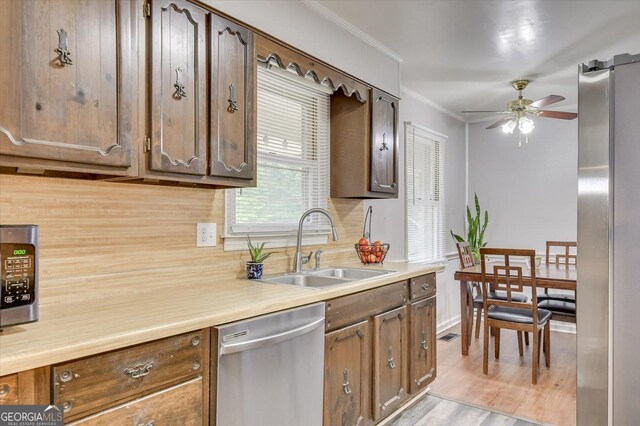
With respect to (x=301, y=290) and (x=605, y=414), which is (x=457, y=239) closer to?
(x=301, y=290)

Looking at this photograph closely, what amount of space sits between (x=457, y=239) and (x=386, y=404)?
2.96m

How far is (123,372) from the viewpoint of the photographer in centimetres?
125

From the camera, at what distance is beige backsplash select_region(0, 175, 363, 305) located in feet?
5.32

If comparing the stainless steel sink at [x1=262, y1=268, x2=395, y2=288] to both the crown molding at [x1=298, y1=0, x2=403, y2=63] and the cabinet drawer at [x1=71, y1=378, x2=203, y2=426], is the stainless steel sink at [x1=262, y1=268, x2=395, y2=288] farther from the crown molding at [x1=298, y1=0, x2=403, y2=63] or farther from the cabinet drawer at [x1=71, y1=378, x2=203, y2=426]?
the crown molding at [x1=298, y1=0, x2=403, y2=63]

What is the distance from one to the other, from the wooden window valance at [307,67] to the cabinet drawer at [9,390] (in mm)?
1793

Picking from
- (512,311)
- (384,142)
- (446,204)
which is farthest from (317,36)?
(446,204)

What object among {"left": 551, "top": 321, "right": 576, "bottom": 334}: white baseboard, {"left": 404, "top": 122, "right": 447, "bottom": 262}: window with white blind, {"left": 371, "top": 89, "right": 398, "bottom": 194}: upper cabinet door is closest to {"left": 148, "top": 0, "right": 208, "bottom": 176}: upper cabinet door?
{"left": 371, "top": 89, "right": 398, "bottom": 194}: upper cabinet door

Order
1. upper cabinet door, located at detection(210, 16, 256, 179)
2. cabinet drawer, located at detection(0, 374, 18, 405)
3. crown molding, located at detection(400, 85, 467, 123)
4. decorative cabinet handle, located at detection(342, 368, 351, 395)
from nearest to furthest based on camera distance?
cabinet drawer, located at detection(0, 374, 18, 405), upper cabinet door, located at detection(210, 16, 256, 179), decorative cabinet handle, located at detection(342, 368, 351, 395), crown molding, located at detection(400, 85, 467, 123)

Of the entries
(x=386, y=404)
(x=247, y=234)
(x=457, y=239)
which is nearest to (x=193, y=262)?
(x=247, y=234)

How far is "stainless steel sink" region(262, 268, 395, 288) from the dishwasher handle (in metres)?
0.51

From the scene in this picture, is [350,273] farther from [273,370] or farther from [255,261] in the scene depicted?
[273,370]

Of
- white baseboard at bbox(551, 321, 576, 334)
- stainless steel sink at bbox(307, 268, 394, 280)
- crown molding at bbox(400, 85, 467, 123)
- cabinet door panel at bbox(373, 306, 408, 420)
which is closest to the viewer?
cabinet door panel at bbox(373, 306, 408, 420)

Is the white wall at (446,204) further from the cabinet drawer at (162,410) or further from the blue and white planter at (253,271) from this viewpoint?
the cabinet drawer at (162,410)

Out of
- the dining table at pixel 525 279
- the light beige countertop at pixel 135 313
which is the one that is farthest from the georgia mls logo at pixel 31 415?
the dining table at pixel 525 279
